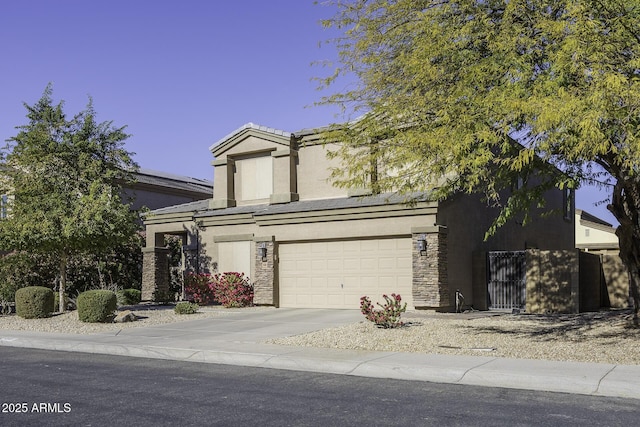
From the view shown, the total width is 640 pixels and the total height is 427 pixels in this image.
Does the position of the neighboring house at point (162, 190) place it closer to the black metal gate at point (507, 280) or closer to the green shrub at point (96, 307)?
the green shrub at point (96, 307)

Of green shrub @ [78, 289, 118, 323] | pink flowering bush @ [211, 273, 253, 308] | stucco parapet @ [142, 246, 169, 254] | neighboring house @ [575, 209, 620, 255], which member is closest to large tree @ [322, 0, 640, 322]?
green shrub @ [78, 289, 118, 323]

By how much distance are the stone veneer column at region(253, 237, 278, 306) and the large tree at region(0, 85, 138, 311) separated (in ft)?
16.0

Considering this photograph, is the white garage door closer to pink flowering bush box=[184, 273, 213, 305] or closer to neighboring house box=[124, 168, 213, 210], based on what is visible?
pink flowering bush box=[184, 273, 213, 305]

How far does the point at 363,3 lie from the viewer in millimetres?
14594

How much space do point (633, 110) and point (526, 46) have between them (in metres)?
2.69

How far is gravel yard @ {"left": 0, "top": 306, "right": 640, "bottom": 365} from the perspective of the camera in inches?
495

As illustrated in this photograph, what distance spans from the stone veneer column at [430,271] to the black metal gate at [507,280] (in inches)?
109

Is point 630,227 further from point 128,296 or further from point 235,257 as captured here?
point 128,296

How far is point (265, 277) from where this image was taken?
80.2 feet

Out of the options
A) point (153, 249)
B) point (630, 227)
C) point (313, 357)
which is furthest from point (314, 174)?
point (313, 357)

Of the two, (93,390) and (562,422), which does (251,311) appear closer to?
(93,390)

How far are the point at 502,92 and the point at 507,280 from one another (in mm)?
11960

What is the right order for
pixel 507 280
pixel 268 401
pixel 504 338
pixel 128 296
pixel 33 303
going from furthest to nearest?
1. pixel 128 296
2. pixel 507 280
3. pixel 33 303
4. pixel 504 338
5. pixel 268 401

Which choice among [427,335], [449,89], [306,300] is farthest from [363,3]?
[306,300]
